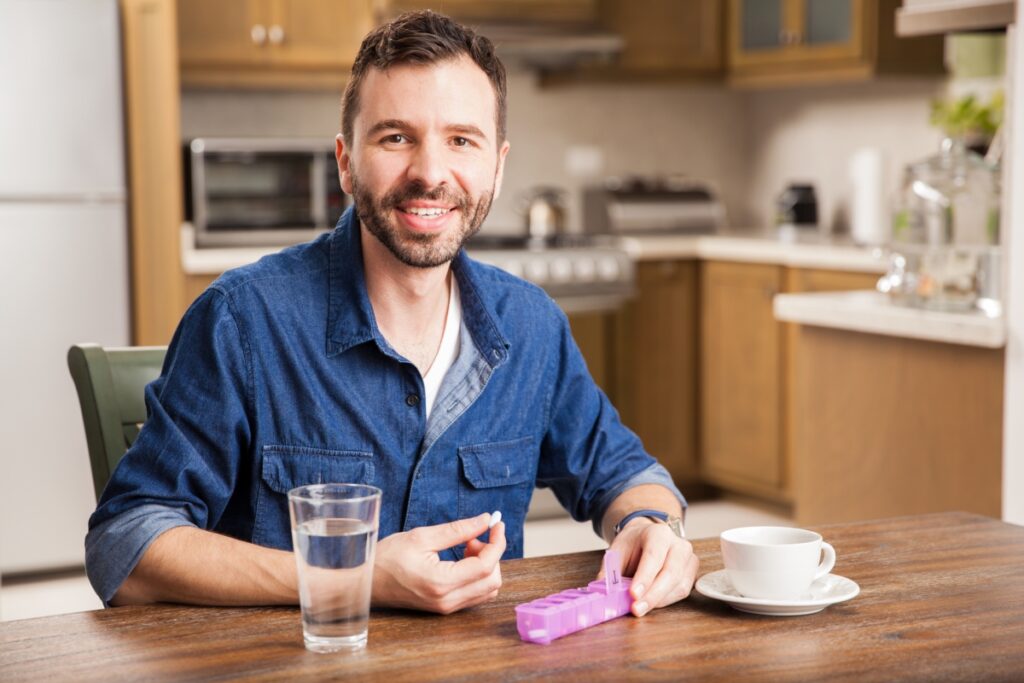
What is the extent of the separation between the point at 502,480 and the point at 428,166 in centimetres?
38

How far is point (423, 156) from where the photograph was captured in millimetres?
1473

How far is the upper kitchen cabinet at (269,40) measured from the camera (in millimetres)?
4406

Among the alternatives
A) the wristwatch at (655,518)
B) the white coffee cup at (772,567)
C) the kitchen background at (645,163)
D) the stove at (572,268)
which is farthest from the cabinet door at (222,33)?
the white coffee cup at (772,567)

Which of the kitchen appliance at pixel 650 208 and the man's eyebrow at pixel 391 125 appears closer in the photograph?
the man's eyebrow at pixel 391 125

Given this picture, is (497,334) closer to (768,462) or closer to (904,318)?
(904,318)

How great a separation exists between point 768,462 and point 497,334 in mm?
3095

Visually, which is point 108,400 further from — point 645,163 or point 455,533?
point 645,163

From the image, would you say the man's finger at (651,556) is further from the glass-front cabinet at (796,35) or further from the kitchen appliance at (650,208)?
the kitchen appliance at (650,208)

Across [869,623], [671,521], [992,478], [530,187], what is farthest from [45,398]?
[869,623]

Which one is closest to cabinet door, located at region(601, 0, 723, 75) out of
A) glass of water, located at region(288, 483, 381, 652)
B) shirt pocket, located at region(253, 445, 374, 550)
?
shirt pocket, located at region(253, 445, 374, 550)

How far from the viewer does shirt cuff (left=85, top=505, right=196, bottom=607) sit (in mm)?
1327

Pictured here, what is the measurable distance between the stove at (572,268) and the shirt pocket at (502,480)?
277cm

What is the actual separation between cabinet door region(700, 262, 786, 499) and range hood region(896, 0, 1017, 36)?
1.58m

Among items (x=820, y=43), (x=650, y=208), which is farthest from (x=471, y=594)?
(x=650, y=208)
